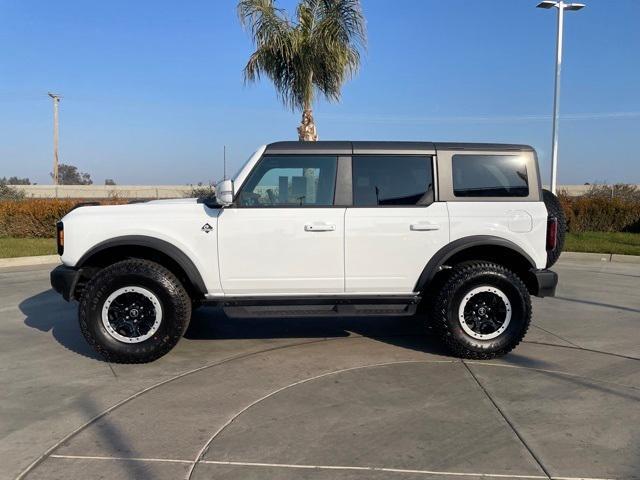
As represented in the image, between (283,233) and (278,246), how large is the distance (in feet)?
0.42

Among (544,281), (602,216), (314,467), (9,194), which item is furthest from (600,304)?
(9,194)

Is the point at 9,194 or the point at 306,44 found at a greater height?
the point at 306,44

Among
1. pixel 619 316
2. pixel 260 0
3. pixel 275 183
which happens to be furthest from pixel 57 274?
pixel 260 0

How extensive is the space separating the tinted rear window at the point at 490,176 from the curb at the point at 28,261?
968 centimetres

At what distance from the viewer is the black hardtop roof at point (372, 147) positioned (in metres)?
5.06

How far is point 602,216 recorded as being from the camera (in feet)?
53.8

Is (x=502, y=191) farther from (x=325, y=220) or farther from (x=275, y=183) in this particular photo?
(x=275, y=183)

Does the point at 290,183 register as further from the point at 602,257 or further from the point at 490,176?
the point at 602,257

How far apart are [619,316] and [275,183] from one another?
4.73 meters

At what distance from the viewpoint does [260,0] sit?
500 inches

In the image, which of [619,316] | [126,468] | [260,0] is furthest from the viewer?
[260,0]

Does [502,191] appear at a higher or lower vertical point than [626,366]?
higher

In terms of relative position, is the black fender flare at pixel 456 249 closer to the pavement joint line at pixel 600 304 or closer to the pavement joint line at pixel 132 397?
the pavement joint line at pixel 132 397

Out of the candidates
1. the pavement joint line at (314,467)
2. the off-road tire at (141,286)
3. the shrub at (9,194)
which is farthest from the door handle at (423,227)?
the shrub at (9,194)
